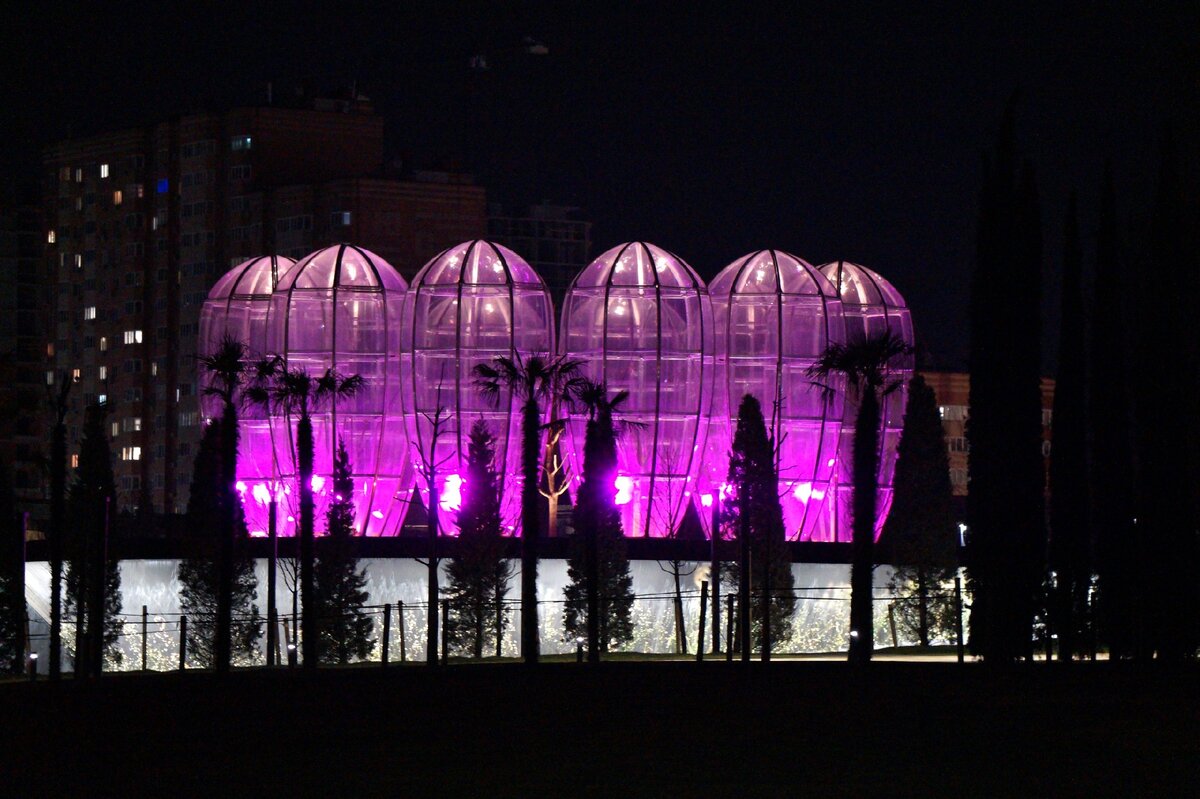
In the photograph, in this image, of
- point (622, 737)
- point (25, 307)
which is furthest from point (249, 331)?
point (25, 307)

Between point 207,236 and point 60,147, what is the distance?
16364 mm

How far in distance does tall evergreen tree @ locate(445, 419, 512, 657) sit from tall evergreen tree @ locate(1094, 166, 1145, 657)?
18.0m

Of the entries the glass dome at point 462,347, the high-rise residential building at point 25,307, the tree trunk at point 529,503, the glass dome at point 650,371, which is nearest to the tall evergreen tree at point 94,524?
the glass dome at point 462,347

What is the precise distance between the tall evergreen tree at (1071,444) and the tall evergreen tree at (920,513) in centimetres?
1598

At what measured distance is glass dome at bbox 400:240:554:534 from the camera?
61.2 m

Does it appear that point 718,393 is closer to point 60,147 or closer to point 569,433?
point 569,433

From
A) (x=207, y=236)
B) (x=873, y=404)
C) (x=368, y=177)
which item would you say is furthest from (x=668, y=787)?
(x=207, y=236)

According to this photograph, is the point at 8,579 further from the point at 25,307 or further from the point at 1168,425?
the point at 25,307

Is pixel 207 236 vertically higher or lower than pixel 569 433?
higher

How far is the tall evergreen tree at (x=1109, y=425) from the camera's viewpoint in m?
38.9

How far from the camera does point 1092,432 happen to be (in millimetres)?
39594

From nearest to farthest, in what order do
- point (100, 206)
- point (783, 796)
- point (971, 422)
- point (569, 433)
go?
point (783, 796)
point (971, 422)
point (569, 433)
point (100, 206)

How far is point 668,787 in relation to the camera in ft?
54.0

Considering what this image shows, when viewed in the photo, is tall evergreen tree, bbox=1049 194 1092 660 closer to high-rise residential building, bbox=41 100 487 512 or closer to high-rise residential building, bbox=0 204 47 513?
high-rise residential building, bbox=41 100 487 512
